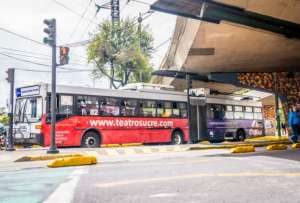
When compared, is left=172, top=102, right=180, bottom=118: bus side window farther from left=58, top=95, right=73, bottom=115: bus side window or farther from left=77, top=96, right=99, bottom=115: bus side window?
left=58, top=95, right=73, bottom=115: bus side window

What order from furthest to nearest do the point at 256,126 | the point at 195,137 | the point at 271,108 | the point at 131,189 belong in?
the point at 271,108
the point at 256,126
the point at 195,137
the point at 131,189

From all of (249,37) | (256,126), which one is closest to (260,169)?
(249,37)

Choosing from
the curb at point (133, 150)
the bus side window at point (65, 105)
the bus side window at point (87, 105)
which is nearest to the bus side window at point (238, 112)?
the curb at point (133, 150)

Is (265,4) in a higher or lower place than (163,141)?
higher

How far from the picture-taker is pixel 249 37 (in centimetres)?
1888

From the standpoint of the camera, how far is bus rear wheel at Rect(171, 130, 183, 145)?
21188 mm

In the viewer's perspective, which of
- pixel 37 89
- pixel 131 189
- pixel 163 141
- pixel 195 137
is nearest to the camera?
pixel 131 189

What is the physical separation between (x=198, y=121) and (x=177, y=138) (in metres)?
2.04

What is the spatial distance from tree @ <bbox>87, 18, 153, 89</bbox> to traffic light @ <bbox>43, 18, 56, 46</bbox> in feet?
94.5

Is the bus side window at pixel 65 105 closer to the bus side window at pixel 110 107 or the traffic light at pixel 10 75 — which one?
the bus side window at pixel 110 107

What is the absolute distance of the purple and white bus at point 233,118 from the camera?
→ 23578mm

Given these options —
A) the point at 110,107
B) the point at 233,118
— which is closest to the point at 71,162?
the point at 110,107

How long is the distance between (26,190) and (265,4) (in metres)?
12.3

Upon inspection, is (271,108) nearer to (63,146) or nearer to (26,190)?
(63,146)
